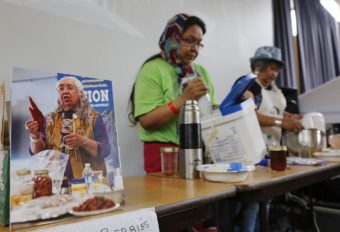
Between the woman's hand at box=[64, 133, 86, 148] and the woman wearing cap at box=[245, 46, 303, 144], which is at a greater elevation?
the woman wearing cap at box=[245, 46, 303, 144]

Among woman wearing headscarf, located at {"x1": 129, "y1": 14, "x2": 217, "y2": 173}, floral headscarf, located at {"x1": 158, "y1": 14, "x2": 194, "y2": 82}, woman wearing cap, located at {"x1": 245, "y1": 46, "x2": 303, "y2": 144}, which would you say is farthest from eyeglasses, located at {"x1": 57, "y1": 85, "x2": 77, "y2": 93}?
woman wearing cap, located at {"x1": 245, "y1": 46, "x2": 303, "y2": 144}

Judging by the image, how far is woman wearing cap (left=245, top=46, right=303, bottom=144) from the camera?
5.81ft

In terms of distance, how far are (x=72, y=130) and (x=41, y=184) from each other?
0.35 feet

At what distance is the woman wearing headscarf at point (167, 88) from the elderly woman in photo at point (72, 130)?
59 centimetres

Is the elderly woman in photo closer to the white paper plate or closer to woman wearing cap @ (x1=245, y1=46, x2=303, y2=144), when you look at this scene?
the white paper plate

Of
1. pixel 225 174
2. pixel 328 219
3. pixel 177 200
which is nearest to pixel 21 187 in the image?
pixel 177 200

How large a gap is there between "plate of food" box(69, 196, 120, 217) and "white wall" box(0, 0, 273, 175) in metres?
0.76

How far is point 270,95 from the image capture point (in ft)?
6.64

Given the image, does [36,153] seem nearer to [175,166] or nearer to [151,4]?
[175,166]

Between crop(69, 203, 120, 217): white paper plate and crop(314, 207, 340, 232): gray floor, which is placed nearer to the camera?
crop(69, 203, 120, 217): white paper plate

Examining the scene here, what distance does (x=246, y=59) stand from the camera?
240 cm

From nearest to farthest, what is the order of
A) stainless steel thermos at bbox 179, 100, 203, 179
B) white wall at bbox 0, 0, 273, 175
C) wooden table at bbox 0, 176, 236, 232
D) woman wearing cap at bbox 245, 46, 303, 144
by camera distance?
wooden table at bbox 0, 176, 236, 232 < stainless steel thermos at bbox 179, 100, 203, 179 < white wall at bbox 0, 0, 273, 175 < woman wearing cap at bbox 245, 46, 303, 144

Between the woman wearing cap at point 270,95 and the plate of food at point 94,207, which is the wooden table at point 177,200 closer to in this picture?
the plate of food at point 94,207

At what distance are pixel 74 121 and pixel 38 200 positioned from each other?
0.48ft
